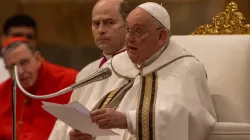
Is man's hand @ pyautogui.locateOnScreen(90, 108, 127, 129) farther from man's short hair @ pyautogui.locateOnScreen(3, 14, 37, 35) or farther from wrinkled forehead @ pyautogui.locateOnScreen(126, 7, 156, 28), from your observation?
man's short hair @ pyautogui.locateOnScreen(3, 14, 37, 35)

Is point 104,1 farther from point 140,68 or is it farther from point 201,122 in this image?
point 201,122

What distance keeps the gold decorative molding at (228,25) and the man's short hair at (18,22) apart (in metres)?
1.78

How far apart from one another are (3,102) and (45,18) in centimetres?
137

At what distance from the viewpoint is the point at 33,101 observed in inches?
181

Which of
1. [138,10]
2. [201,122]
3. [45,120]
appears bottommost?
[45,120]

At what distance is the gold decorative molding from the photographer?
3906 millimetres

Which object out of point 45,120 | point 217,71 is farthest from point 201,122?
point 45,120

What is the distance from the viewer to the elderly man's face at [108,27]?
381 centimetres

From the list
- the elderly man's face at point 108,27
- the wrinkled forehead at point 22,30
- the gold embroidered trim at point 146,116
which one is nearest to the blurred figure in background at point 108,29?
the elderly man's face at point 108,27

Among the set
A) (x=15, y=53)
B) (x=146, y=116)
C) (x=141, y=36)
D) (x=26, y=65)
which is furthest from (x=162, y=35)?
(x=26, y=65)

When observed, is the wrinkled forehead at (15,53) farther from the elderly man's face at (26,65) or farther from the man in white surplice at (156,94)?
the man in white surplice at (156,94)

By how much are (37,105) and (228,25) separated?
1435 mm

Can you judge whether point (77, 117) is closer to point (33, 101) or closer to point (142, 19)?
point (142, 19)

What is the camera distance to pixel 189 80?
124 inches
